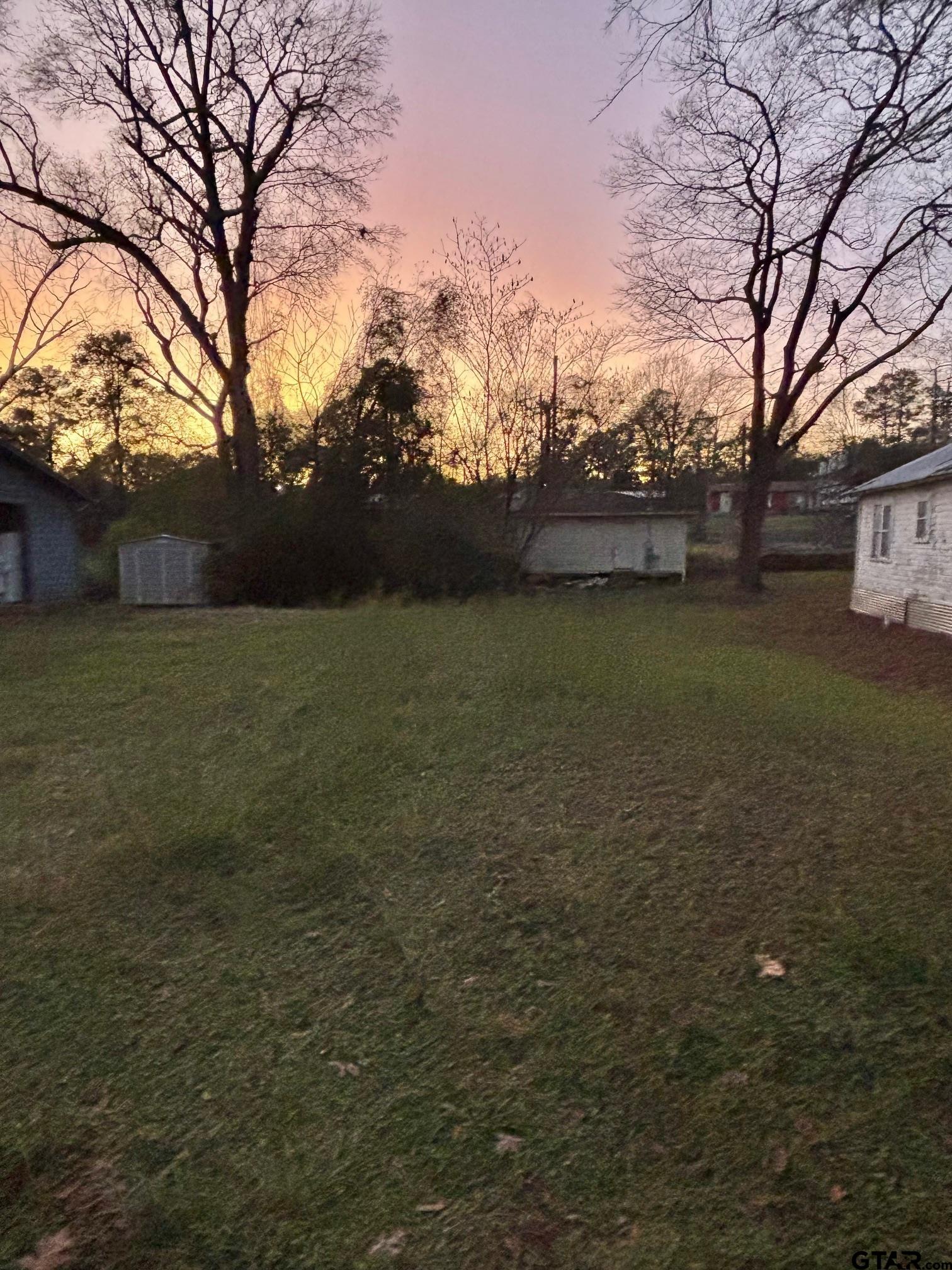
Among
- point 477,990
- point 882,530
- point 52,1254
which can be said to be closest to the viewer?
point 52,1254

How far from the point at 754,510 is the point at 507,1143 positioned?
2080 centimetres

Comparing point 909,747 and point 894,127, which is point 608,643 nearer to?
point 909,747

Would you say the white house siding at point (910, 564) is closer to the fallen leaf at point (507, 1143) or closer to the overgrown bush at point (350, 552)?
the overgrown bush at point (350, 552)

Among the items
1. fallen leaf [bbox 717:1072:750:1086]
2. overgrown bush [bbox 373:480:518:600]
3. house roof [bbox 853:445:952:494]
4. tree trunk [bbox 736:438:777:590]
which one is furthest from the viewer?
tree trunk [bbox 736:438:777:590]

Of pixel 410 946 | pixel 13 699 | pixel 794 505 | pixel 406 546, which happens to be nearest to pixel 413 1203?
pixel 410 946

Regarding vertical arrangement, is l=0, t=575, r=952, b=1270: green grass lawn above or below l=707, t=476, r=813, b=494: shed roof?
below

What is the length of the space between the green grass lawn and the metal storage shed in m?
11.1

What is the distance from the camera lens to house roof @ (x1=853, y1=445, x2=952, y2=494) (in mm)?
12633

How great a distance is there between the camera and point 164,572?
18.1 meters

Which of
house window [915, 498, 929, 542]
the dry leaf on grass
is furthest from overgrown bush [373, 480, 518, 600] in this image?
the dry leaf on grass

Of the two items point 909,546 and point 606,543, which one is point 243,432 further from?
point 909,546

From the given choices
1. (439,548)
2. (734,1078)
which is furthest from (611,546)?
(734,1078)

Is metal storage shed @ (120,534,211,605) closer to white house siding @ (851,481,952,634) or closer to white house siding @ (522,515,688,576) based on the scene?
white house siding @ (522,515,688,576)

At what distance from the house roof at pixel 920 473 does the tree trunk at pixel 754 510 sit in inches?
200
